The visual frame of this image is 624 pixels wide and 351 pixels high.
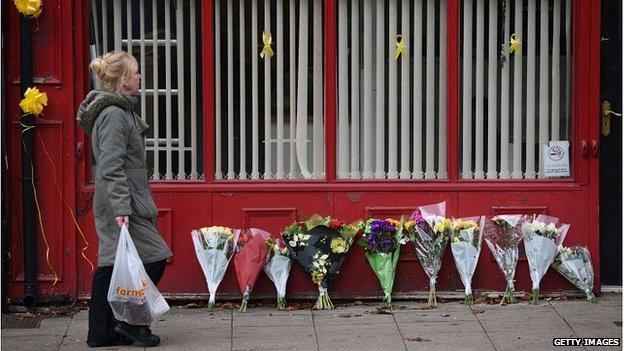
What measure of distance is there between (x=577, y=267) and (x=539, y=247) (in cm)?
30

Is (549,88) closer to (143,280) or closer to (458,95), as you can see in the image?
(458,95)

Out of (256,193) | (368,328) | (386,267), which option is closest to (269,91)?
(256,193)

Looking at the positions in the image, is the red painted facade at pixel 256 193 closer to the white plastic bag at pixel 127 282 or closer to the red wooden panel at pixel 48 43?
the red wooden panel at pixel 48 43

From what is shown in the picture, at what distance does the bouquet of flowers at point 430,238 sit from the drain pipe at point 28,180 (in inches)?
97.9

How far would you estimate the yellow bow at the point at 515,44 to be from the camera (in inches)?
323

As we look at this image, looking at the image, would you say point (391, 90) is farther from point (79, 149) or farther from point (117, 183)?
point (117, 183)

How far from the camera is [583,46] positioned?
8023 millimetres

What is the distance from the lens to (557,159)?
27.0ft

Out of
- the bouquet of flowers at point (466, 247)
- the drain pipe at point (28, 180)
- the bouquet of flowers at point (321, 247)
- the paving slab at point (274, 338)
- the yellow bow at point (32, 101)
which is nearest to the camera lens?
the paving slab at point (274, 338)

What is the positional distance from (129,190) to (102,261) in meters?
0.44

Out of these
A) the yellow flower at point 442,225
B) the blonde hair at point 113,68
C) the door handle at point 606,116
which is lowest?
the yellow flower at point 442,225

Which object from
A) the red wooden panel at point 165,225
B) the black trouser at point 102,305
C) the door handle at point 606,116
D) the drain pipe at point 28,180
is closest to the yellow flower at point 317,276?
the red wooden panel at point 165,225

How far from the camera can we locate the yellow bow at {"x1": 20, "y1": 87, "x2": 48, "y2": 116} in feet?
25.0

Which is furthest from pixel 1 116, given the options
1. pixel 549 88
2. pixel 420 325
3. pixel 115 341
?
pixel 549 88
